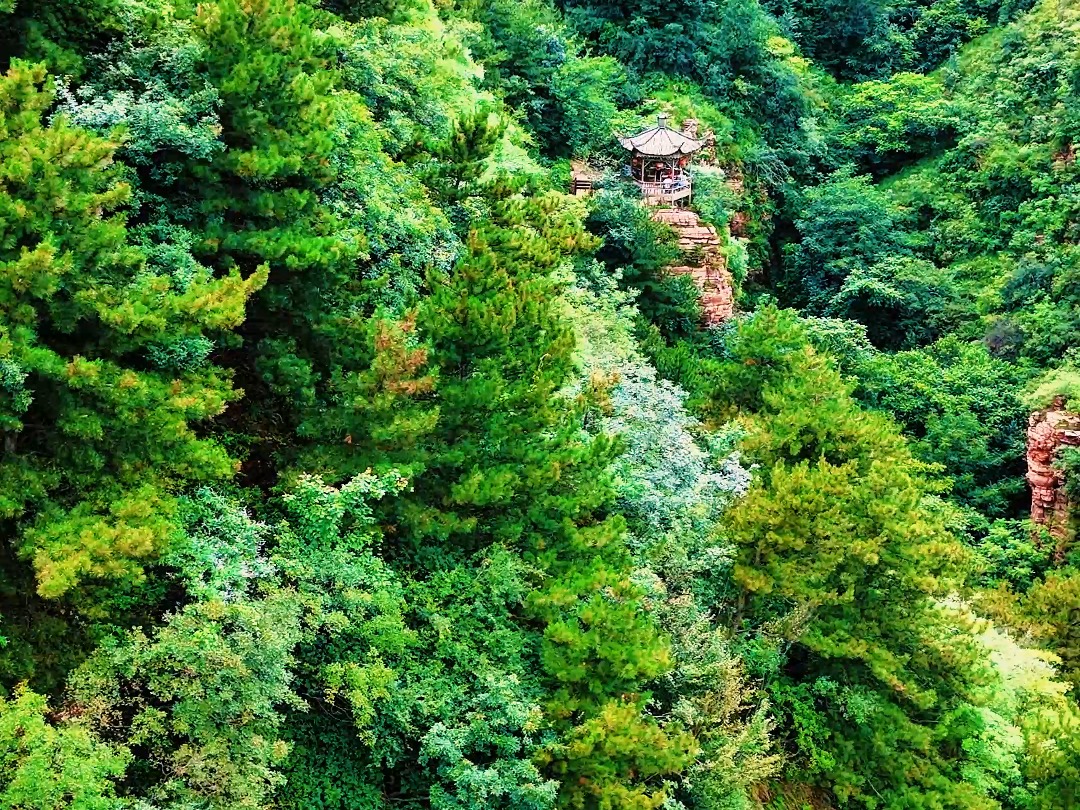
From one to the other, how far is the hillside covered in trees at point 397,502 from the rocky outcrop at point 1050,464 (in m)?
3.33

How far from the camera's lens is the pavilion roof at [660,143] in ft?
96.3

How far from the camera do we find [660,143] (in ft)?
96.5

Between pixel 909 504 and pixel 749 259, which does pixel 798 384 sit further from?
pixel 749 259

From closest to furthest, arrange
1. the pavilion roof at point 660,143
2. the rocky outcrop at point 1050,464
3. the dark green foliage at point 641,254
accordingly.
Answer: the dark green foliage at point 641,254, the rocky outcrop at point 1050,464, the pavilion roof at point 660,143

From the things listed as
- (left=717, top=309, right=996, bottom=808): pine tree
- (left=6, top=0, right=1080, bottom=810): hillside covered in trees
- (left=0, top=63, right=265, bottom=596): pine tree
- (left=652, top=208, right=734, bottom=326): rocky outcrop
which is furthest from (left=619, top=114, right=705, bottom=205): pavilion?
(left=0, top=63, right=265, bottom=596): pine tree

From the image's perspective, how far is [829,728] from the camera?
675 inches

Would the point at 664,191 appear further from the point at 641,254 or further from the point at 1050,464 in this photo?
the point at 1050,464

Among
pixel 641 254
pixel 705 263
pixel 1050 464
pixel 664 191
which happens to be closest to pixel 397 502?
pixel 641 254

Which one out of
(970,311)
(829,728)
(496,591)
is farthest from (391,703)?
(970,311)

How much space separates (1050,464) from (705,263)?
11.5 metres

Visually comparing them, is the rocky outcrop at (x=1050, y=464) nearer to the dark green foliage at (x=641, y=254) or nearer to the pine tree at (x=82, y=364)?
the dark green foliage at (x=641, y=254)

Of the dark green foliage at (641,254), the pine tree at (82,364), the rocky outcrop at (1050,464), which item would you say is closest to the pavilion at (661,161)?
the dark green foliage at (641,254)

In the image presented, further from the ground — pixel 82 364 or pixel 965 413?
pixel 82 364

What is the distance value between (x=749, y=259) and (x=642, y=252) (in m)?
9.51
